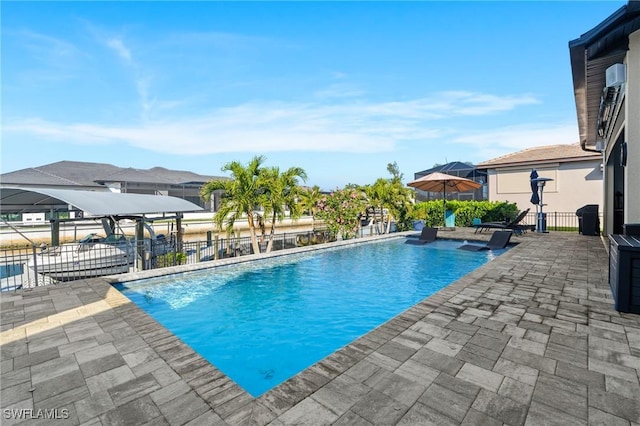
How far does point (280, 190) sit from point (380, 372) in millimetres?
9396

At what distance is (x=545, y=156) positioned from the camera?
66.2 feet

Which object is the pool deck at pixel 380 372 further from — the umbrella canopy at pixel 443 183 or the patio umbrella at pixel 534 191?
the patio umbrella at pixel 534 191

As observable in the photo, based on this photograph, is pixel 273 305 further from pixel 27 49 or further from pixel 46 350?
pixel 27 49

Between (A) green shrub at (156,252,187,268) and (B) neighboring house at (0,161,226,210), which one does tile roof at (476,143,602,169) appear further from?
(B) neighboring house at (0,161,226,210)

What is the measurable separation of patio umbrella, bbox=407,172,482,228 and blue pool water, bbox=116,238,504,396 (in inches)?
199

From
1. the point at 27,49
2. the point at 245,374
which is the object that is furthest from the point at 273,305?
the point at 27,49

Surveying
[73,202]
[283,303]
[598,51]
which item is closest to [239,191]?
[73,202]

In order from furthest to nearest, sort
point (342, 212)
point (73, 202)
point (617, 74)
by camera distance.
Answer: point (342, 212) < point (73, 202) < point (617, 74)

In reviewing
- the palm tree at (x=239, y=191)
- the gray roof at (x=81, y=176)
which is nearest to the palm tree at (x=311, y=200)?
the palm tree at (x=239, y=191)

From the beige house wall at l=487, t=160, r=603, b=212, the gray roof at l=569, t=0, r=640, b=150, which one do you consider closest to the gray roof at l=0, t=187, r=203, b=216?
the gray roof at l=569, t=0, r=640, b=150

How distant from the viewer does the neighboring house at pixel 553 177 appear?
18.4 metres

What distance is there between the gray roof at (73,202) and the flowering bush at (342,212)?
6935 millimetres

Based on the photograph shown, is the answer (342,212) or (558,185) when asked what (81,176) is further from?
(558,185)

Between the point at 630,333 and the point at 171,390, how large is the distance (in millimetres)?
5288
